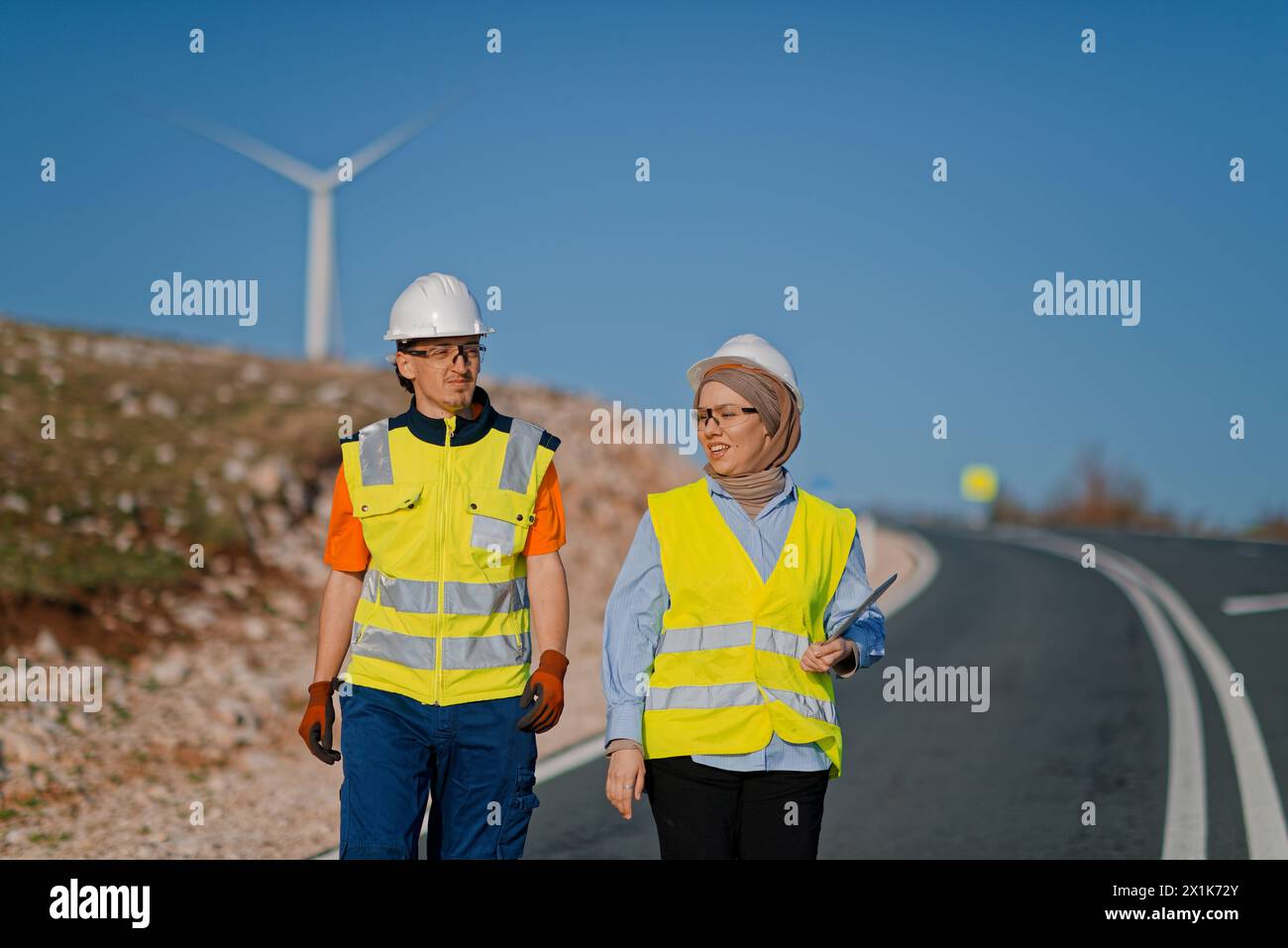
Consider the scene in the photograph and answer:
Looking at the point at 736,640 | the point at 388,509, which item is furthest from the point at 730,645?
the point at 388,509

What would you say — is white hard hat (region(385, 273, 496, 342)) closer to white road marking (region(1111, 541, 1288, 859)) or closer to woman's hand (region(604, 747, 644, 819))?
woman's hand (region(604, 747, 644, 819))

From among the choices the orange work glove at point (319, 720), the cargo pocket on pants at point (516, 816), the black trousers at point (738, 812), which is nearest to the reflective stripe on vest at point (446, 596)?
the orange work glove at point (319, 720)

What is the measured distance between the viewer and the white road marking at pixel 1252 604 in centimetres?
1788

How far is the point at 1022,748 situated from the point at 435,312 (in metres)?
7.10

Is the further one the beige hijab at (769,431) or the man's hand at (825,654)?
the beige hijab at (769,431)

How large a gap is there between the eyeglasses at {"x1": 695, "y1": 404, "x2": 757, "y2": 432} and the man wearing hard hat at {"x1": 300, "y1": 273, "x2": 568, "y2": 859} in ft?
2.22

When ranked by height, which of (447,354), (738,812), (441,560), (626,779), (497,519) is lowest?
(738,812)

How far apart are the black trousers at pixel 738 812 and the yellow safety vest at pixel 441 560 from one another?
2.68 ft

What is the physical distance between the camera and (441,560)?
4711 mm

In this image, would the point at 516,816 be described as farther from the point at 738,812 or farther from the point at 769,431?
the point at 769,431

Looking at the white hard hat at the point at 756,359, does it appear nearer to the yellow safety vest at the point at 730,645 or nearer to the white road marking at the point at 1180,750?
the yellow safety vest at the point at 730,645

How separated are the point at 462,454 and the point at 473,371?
30 centimetres

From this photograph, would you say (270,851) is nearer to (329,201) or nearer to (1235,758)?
(1235,758)

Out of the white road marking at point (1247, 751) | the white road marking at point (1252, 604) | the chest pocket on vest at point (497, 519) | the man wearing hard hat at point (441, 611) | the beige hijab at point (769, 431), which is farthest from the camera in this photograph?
the white road marking at point (1252, 604)
